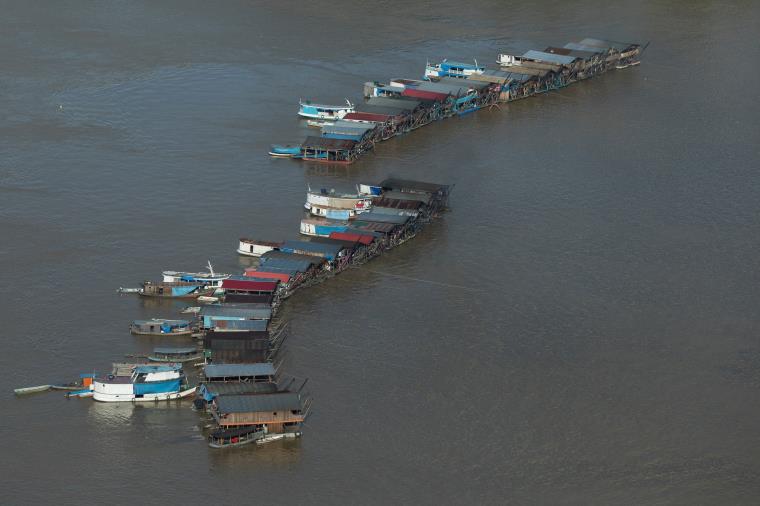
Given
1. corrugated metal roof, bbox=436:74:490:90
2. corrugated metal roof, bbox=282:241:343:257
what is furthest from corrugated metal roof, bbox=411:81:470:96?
corrugated metal roof, bbox=282:241:343:257

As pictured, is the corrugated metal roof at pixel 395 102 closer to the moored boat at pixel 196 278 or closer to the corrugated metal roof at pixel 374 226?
the corrugated metal roof at pixel 374 226

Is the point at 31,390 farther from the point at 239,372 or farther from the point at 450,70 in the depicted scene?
the point at 450,70

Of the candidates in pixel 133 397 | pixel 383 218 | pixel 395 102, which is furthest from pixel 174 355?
pixel 395 102

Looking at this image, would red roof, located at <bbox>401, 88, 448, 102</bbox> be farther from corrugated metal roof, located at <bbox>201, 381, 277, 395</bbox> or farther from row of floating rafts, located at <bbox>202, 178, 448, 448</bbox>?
corrugated metal roof, located at <bbox>201, 381, 277, 395</bbox>

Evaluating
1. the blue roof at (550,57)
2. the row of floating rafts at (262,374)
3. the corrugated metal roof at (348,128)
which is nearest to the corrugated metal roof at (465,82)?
the blue roof at (550,57)

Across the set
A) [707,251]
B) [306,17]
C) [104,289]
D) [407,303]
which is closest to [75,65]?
[306,17]
